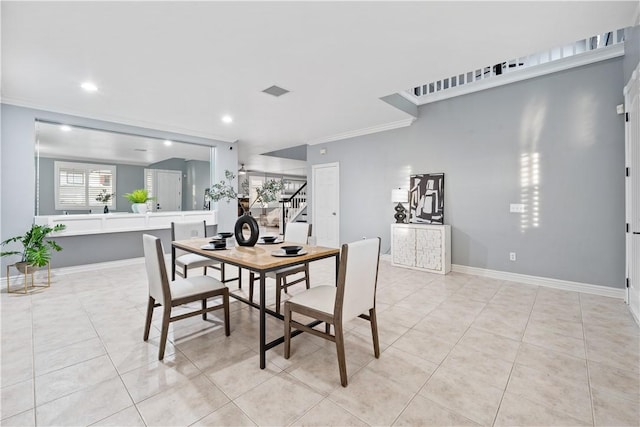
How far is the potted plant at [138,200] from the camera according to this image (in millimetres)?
5160

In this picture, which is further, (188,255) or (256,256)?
(188,255)

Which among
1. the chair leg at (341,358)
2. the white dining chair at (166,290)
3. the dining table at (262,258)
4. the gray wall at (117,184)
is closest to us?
the chair leg at (341,358)

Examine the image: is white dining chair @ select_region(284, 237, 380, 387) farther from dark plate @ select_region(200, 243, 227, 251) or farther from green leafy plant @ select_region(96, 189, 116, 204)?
green leafy plant @ select_region(96, 189, 116, 204)

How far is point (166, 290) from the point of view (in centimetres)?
208

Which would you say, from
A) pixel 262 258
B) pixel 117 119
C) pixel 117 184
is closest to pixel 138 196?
pixel 117 184

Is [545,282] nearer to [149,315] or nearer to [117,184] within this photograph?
[149,315]

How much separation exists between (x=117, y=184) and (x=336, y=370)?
5.16 metres

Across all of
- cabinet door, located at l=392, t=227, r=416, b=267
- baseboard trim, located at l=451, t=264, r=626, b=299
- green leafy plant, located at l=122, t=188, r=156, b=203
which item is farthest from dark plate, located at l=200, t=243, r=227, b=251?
baseboard trim, located at l=451, t=264, r=626, b=299

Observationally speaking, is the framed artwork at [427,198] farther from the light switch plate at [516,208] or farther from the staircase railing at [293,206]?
the staircase railing at [293,206]

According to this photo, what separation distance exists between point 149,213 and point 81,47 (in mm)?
3115

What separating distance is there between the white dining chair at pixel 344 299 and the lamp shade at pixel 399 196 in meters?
3.06

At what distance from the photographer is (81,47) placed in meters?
2.65

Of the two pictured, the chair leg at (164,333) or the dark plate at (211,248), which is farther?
the dark plate at (211,248)

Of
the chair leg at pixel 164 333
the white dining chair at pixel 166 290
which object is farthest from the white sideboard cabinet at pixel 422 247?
the chair leg at pixel 164 333
